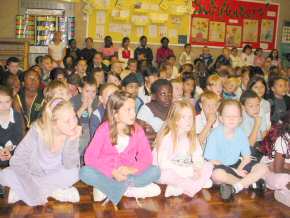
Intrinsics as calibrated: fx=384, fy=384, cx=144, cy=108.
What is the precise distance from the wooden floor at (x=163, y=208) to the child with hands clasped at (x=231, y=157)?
12 cm

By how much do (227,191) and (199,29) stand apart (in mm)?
6372

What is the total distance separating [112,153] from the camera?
258 centimetres

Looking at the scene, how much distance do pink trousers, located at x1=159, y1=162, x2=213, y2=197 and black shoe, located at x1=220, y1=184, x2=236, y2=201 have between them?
14cm

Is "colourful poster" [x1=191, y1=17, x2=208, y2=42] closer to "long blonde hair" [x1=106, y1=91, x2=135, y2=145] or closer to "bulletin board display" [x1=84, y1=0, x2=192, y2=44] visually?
"bulletin board display" [x1=84, y1=0, x2=192, y2=44]

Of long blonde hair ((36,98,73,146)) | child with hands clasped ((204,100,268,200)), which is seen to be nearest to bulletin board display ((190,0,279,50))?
child with hands clasped ((204,100,268,200))

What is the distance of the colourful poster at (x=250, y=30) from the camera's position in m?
8.94

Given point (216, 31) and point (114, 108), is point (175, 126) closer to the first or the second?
point (114, 108)

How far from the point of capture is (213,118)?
330cm

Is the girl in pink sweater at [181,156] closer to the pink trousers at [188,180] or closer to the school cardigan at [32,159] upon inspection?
the pink trousers at [188,180]

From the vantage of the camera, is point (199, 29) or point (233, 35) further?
point (233, 35)

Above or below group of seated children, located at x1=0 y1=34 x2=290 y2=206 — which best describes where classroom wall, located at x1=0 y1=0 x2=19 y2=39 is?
above

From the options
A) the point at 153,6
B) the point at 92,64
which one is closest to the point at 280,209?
the point at 92,64

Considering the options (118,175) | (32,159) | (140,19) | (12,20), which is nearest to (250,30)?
(140,19)

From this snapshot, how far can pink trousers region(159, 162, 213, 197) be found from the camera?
271 cm
